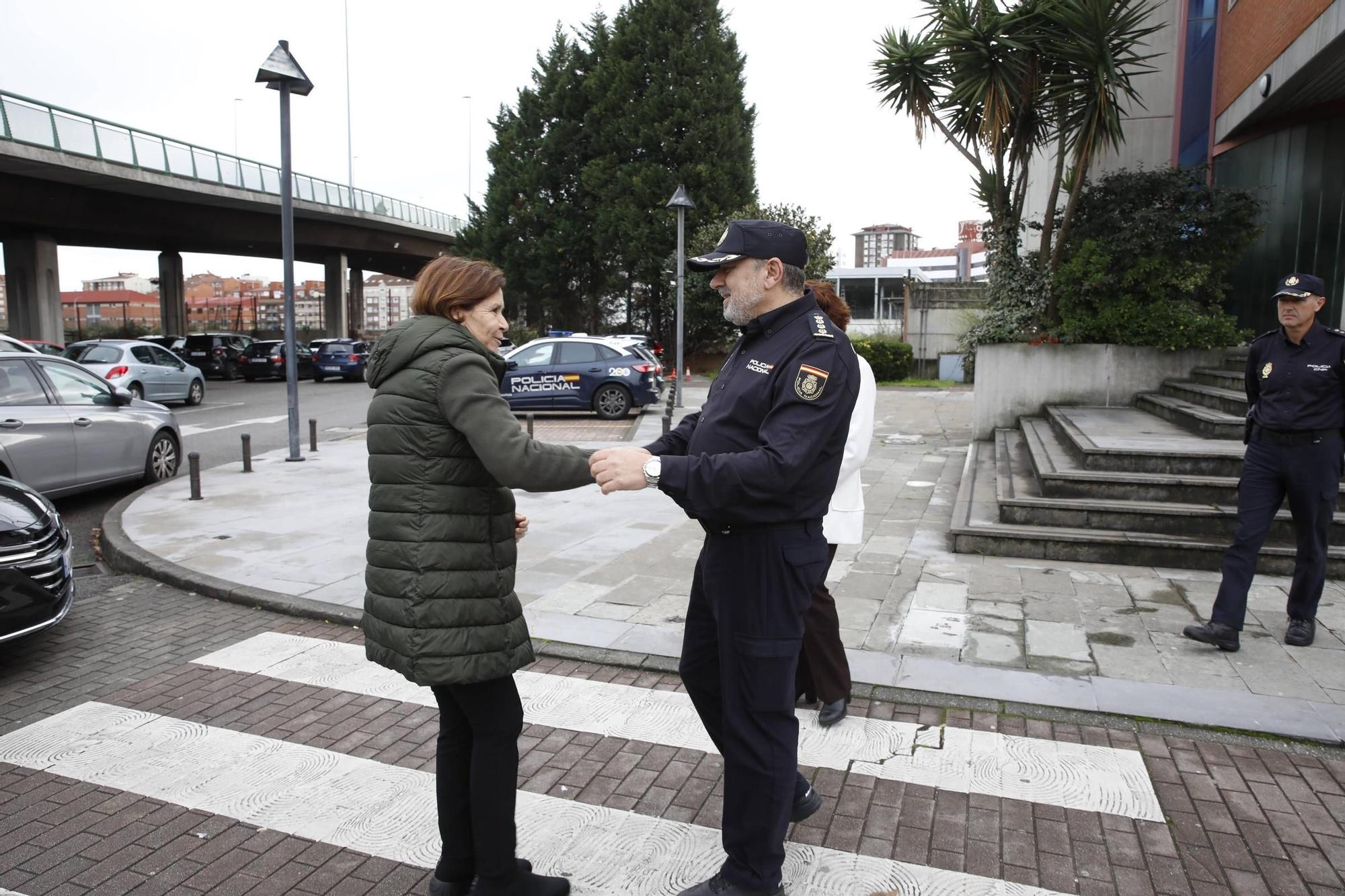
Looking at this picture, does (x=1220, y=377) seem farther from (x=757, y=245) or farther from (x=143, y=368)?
(x=143, y=368)

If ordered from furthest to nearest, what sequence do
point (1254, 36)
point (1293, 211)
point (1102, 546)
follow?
1. point (1293, 211)
2. point (1254, 36)
3. point (1102, 546)

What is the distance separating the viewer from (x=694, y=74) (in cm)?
3144

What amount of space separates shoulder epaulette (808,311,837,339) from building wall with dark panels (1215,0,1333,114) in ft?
33.8

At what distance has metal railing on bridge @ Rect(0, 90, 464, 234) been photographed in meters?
22.6

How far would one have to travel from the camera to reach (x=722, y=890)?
2.65 meters

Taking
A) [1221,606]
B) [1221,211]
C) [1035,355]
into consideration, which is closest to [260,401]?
[1035,355]

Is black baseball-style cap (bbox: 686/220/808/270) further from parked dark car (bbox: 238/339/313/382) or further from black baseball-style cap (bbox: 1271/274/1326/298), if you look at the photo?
parked dark car (bbox: 238/339/313/382)

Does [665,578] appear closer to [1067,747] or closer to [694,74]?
[1067,747]

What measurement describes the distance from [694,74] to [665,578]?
1120 inches

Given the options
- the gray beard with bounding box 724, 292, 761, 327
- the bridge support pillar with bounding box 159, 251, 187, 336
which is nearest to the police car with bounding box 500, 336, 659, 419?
the gray beard with bounding box 724, 292, 761, 327

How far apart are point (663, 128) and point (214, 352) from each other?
17105 millimetres

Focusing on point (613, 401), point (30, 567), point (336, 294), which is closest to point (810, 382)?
point (30, 567)

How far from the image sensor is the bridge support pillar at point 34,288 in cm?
3045

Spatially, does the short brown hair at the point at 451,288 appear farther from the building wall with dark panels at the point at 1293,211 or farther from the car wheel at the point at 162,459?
the building wall with dark panels at the point at 1293,211
